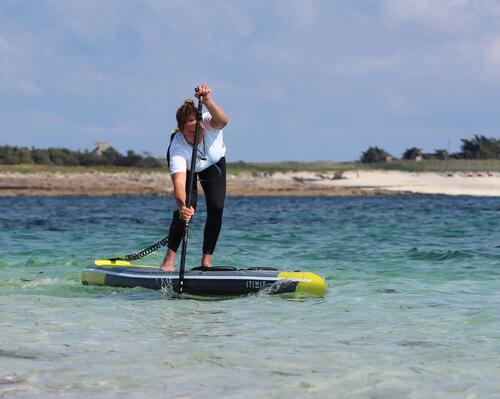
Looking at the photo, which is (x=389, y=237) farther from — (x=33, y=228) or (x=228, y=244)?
(x=33, y=228)

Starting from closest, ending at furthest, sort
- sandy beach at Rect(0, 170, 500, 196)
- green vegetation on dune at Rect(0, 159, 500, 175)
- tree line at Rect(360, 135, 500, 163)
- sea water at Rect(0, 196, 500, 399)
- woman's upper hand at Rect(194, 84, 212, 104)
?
sea water at Rect(0, 196, 500, 399) < woman's upper hand at Rect(194, 84, 212, 104) < sandy beach at Rect(0, 170, 500, 196) < green vegetation on dune at Rect(0, 159, 500, 175) < tree line at Rect(360, 135, 500, 163)

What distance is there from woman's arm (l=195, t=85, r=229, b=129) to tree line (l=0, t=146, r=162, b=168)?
7341 cm

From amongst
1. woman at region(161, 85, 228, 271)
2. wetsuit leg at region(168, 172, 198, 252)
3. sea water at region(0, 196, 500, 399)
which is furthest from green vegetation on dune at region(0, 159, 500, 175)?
woman at region(161, 85, 228, 271)

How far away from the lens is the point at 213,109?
850 cm

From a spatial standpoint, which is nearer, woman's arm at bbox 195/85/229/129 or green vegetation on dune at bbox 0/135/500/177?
woman's arm at bbox 195/85/229/129

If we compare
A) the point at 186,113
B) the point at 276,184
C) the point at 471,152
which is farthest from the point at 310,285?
the point at 471,152

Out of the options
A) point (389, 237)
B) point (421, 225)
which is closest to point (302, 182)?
point (421, 225)

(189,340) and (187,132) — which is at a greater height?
(187,132)

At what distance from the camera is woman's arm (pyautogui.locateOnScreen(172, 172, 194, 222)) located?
8.70 m

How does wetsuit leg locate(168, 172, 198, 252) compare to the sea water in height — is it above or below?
above

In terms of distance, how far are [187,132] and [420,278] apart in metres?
3.58

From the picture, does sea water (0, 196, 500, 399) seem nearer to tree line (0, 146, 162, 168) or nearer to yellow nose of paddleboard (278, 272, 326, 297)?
yellow nose of paddleboard (278, 272, 326, 297)

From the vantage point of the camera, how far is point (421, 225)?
23344 mm

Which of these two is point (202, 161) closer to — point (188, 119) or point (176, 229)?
point (188, 119)
